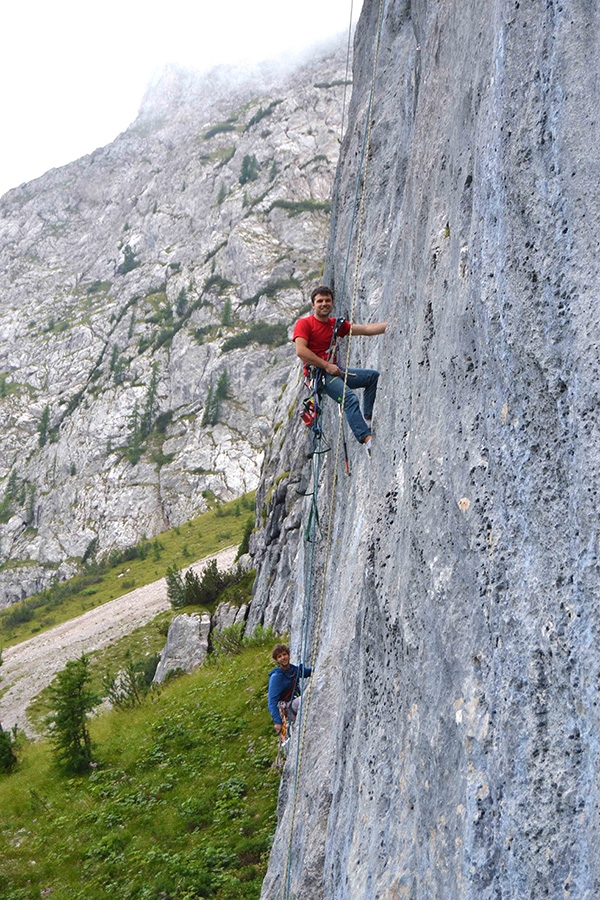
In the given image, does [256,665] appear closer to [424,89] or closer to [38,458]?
[424,89]

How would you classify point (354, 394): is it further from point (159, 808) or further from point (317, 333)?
point (159, 808)

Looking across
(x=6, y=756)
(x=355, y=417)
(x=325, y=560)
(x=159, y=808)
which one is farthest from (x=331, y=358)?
(x=6, y=756)

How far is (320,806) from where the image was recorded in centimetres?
650

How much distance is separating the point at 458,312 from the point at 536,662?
252 centimetres

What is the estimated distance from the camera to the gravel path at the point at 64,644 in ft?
160

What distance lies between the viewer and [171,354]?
Result: 468 ft

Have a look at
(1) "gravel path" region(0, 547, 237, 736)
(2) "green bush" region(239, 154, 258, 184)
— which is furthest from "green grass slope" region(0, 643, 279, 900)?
(2) "green bush" region(239, 154, 258, 184)

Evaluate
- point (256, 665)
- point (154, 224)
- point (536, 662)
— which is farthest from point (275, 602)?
point (154, 224)

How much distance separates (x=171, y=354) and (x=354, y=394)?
140385mm

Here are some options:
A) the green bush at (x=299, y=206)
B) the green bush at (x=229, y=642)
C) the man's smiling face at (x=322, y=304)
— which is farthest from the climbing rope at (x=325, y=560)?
the green bush at (x=299, y=206)

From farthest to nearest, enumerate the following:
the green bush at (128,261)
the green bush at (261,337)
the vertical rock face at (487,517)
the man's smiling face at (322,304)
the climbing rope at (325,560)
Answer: the green bush at (128,261)
the green bush at (261,337)
the man's smiling face at (322,304)
the climbing rope at (325,560)
the vertical rock face at (487,517)

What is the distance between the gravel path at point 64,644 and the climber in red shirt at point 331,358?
42.3m

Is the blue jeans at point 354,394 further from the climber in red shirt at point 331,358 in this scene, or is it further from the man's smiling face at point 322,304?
the man's smiling face at point 322,304

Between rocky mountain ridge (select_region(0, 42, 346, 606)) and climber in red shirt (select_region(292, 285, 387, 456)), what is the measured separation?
3740 inches
